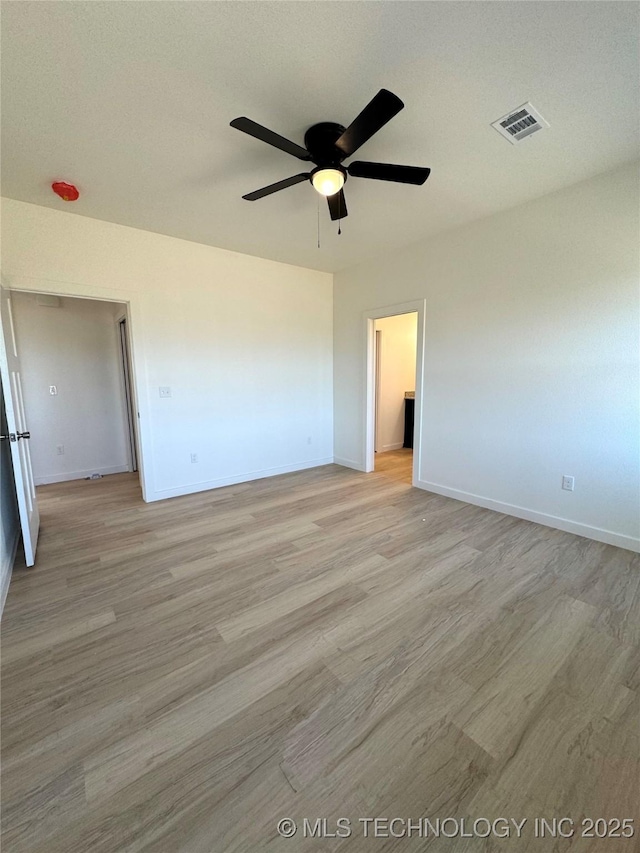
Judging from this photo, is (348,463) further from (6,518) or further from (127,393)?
(6,518)

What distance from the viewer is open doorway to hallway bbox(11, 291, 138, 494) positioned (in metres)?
4.06

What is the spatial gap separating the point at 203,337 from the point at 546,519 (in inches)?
154

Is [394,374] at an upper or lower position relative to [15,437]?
upper

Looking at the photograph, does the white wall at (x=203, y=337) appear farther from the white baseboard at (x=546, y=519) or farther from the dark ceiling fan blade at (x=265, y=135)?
the dark ceiling fan blade at (x=265, y=135)

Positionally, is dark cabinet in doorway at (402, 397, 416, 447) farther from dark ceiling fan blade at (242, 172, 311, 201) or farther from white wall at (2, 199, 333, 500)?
dark ceiling fan blade at (242, 172, 311, 201)

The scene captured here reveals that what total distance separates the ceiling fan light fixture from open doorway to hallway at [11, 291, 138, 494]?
302 centimetres

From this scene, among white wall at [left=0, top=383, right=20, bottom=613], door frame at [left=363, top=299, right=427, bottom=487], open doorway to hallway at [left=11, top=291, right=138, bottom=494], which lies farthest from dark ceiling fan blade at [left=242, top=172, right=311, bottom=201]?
open doorway to hallway at [left=11, top=291, right=138, bottom=494]

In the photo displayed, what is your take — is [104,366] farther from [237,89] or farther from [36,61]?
[237,89]

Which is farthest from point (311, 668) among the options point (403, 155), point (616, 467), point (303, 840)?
point (403, 155)

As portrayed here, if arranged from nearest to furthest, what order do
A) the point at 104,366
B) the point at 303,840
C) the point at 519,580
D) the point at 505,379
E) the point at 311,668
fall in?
1. the point at 303,840
2. the point at 311,668
3. the point at 519,580
4. the point at 505,379
5. the point at 104,366

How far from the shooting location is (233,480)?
166 inches

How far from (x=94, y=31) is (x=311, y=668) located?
296 cm

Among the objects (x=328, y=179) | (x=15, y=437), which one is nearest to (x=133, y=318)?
(x=15, y=437)

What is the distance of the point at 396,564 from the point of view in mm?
2377
